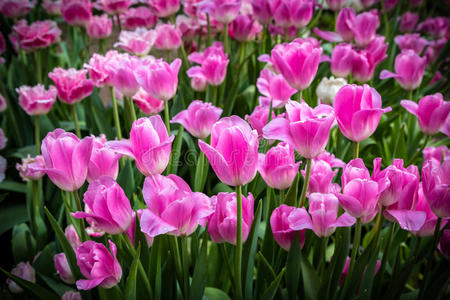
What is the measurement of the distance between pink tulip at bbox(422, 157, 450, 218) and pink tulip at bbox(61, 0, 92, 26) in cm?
141

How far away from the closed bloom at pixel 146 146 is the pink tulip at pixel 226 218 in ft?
0.37

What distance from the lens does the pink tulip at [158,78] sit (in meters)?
0.87

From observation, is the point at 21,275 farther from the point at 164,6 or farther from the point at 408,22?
the point at 408,22

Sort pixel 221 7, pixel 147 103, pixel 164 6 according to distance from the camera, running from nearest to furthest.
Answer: pixel 147 103
pixel 221 7
pixel 164 6

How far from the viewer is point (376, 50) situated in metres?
1.29

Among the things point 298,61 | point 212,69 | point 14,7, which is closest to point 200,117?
point 298,61

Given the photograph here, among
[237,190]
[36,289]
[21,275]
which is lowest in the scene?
[21,275]

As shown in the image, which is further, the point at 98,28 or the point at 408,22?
the point at 408,22

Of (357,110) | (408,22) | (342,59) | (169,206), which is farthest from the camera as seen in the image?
(408,22)

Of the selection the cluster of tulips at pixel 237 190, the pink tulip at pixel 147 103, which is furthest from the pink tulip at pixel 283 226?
the pink tulip at pixel 147 103

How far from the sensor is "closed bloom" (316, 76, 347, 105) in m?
1.17

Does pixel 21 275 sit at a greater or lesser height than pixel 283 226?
lesser

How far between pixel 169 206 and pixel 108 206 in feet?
0.31

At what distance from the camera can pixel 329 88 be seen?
118 cm
